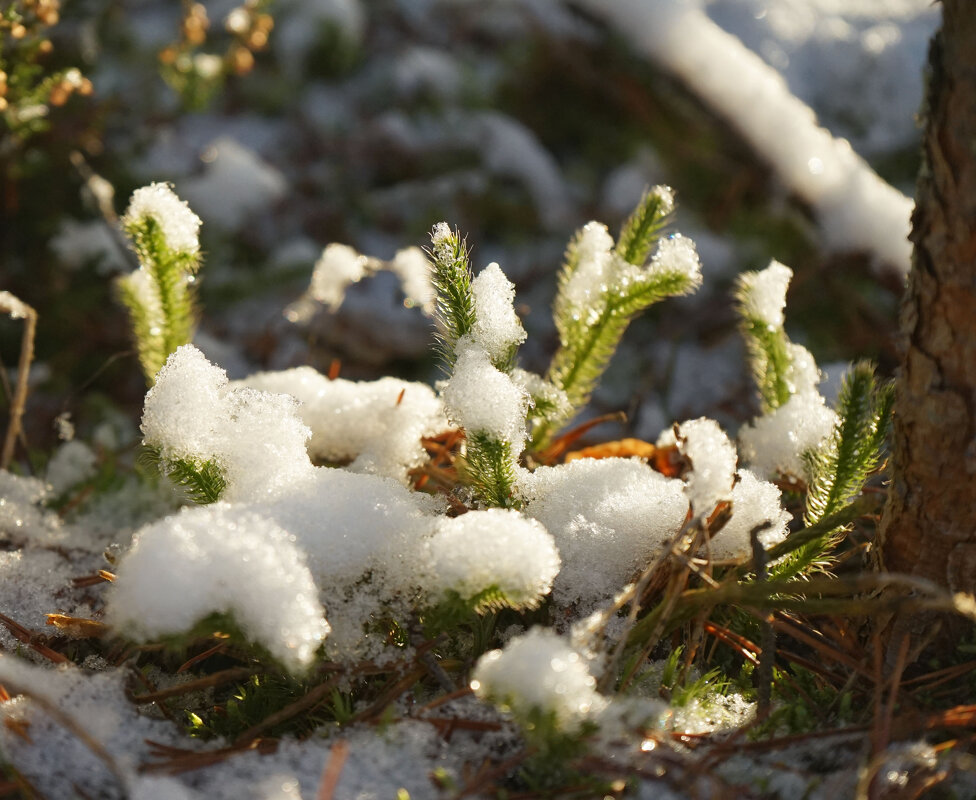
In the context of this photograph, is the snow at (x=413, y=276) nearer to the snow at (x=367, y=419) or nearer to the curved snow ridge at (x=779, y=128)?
the snow at (x=367, y=419)

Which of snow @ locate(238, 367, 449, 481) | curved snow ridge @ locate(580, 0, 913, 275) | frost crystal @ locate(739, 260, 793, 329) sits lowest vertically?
snow @ locate(238, 367, 449, 481)

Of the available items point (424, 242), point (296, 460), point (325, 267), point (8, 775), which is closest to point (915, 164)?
point (424, 242)

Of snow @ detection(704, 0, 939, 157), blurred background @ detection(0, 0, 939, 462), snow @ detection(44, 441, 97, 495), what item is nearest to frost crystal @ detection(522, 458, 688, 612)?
blurred background @ detection(0, 0, 939, 462)

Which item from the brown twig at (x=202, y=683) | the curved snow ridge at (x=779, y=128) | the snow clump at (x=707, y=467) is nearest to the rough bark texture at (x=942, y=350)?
the snow clump at (x=707, y=467)

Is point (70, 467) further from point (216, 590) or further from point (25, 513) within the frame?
point (216, 590)

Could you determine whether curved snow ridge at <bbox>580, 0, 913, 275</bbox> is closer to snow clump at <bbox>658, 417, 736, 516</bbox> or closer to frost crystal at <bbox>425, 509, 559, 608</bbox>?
snow clump at <bbox>658, 417, 736, 516</bbox>

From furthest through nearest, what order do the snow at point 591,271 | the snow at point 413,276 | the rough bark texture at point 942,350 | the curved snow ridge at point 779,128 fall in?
the curved snow ridge at point 779,128 → the snow at point 413,276 → the snow at point 591,271 → the rough bark texture at point 942,350
